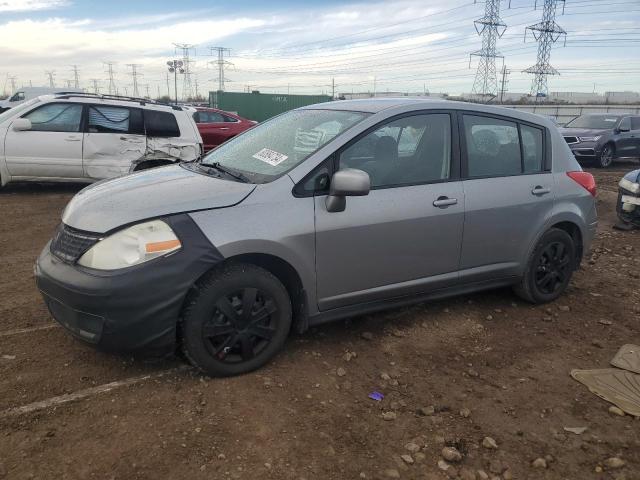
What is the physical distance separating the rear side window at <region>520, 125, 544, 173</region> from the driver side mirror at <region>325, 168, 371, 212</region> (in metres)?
1.86

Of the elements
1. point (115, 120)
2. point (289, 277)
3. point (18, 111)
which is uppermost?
point (18, 111)

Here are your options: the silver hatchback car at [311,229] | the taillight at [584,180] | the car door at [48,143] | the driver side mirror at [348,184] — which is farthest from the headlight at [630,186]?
the car door at [48,143]

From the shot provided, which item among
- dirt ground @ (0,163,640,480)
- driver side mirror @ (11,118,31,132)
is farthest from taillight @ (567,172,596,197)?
driver side mirror @ (11,118,31,132)

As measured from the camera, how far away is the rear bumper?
9.39ft

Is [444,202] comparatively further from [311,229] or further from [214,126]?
[214,126]

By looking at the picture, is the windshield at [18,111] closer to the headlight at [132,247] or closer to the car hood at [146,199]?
the car hood at [146,199]

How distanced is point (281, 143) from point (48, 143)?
→ 658 centimetres

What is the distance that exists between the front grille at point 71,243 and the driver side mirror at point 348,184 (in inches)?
54.5

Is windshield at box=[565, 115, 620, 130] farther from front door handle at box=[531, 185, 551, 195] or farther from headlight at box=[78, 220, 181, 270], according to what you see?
headlight at box=[78, 220, 181, 270]

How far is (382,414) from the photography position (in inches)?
117

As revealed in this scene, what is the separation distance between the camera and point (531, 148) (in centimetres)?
450

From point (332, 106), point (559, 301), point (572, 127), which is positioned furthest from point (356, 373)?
point (572, 127)

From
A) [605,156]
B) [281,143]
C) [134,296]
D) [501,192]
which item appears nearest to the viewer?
[134,296]

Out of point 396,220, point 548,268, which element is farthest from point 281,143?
point 548,268
